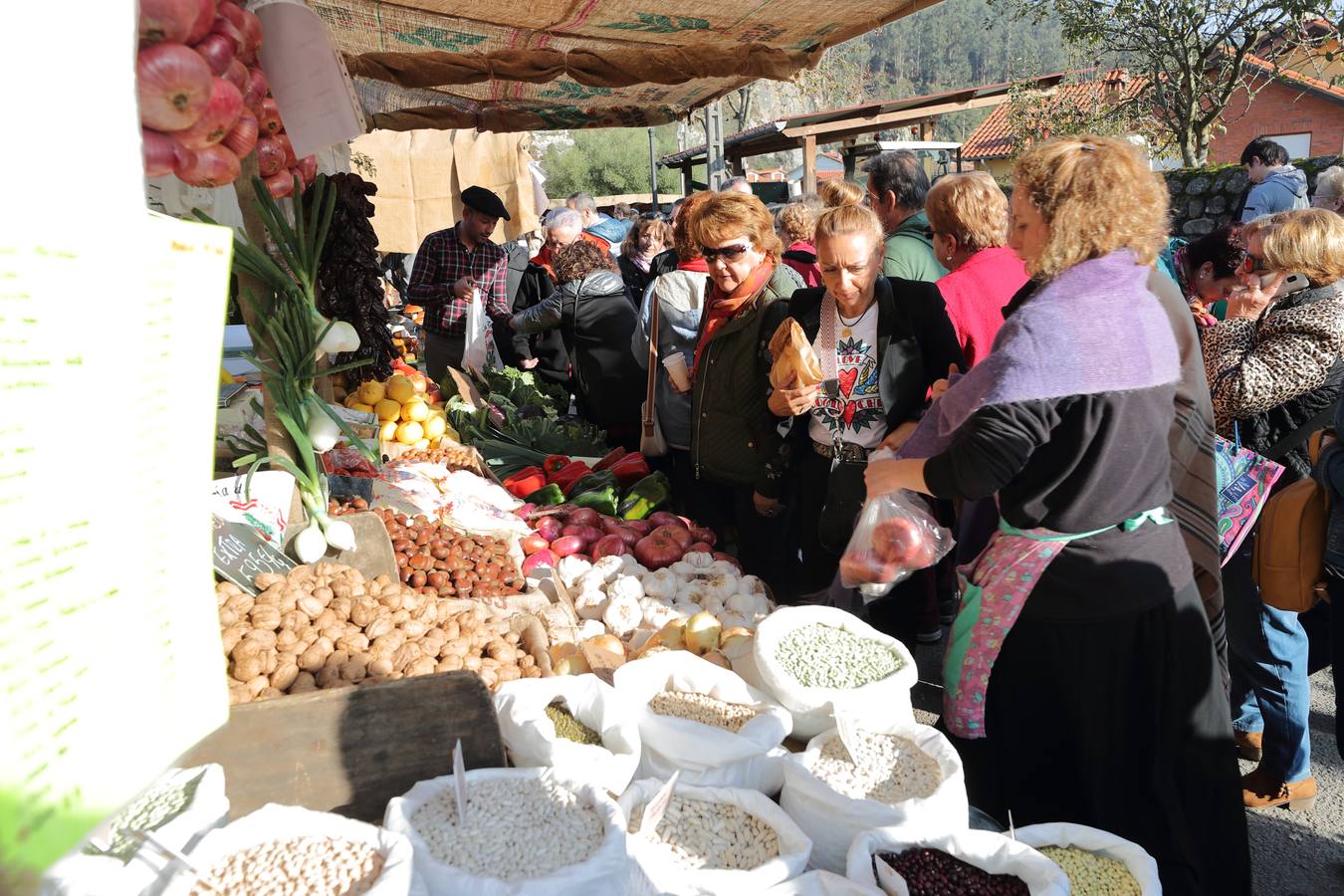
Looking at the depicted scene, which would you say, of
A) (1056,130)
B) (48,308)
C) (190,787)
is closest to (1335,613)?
(190,787)

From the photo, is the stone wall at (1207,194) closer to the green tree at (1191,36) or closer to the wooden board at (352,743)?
the green tree at (1191,36)

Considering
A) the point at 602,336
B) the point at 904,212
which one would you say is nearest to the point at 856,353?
the point at 904,212

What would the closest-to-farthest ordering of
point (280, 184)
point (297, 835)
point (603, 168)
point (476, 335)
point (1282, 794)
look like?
point (297, 835) → point (280, 184) → point (1282, 794) → point (476, 335) → point (603, 168)

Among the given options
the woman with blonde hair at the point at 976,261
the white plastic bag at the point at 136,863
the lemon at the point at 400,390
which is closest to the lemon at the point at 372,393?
the lemon at the point at 400,390

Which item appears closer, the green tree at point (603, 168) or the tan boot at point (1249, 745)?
the tan boot at point (1249, 745)

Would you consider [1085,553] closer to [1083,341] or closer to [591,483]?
[1083,341]

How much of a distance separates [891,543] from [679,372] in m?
1.70

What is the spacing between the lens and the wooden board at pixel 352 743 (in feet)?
6.06

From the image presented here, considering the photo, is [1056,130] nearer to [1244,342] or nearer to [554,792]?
[1244,342]

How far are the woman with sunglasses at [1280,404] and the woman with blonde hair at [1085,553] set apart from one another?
0.80 m

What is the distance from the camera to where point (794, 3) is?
3285 mm

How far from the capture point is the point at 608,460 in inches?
200

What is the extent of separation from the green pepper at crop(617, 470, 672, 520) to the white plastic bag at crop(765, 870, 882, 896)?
105 inches

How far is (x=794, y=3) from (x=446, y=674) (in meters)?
2.62
